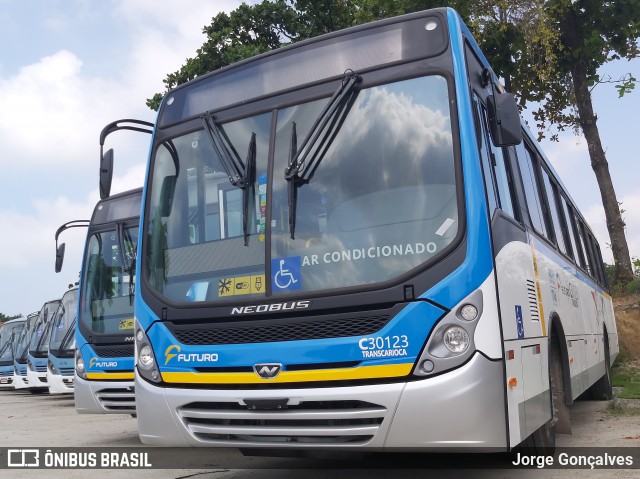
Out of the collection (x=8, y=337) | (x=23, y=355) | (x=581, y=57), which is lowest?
(x=23, y=355)

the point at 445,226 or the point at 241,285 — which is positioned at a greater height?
the point at 445,226

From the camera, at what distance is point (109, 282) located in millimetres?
10891

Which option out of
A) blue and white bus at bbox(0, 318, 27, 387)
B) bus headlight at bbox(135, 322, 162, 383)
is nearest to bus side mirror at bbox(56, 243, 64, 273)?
bus headlight at bbox(135, 322, 162, 383)

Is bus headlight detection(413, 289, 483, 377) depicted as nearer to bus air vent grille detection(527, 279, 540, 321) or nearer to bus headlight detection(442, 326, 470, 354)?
bus headlight detection(442, 326, 470, 354)

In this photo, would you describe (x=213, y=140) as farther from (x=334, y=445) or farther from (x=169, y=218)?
(x=334, y=445)

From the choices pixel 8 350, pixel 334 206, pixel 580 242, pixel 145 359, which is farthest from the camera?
pixel 8 350

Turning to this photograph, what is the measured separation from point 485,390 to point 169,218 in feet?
9.23

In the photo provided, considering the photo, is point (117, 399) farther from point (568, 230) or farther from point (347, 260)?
point (568, 230)

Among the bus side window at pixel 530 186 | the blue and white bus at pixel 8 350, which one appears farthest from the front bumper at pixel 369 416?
the blue and white bus at pixel 8 350

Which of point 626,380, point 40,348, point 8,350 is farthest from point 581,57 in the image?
point 8,350

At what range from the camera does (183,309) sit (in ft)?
18.6

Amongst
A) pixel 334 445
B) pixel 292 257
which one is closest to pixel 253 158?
pixel 292 257

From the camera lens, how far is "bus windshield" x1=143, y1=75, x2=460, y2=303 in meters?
5.08

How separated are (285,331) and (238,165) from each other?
1.31 m
